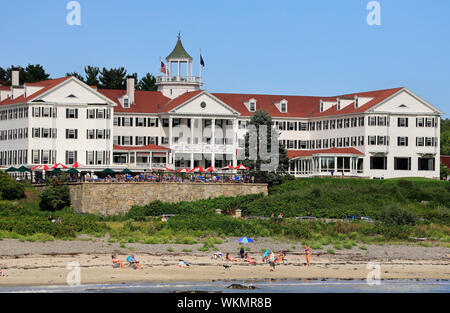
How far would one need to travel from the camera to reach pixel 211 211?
8006cm

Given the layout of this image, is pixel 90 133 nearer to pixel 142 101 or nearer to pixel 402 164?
pixel 142 101

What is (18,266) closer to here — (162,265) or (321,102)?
(162,265)

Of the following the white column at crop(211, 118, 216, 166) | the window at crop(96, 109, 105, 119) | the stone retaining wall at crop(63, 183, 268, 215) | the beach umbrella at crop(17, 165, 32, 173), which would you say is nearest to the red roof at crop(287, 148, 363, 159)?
the white column at crop(211, 118, 216, 166)

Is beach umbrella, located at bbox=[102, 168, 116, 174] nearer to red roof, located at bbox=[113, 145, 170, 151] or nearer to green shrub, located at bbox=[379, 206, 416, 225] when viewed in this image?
red roof, located at bbox=[113, 145, 170, 151]

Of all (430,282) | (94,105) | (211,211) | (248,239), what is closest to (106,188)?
(211,211)

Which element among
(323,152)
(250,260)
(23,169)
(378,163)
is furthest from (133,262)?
(378,163)

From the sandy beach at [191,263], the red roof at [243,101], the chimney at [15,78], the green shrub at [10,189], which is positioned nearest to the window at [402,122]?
the red roof at [243,101]

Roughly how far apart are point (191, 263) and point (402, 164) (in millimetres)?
56466

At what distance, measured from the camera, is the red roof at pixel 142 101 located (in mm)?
104562

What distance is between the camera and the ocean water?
41.8 meters

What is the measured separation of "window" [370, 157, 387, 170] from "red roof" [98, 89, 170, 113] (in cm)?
2249

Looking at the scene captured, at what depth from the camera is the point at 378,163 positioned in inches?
4063

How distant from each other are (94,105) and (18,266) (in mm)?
50519

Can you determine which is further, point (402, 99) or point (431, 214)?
point (402, 99)
